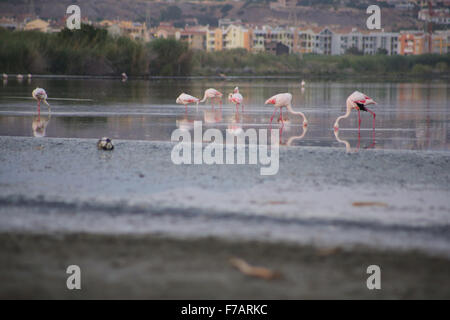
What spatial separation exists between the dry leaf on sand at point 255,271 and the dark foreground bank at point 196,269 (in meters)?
0.05

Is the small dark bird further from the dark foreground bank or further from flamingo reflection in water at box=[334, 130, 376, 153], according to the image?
the dark foreground bank

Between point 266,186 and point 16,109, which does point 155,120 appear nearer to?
point 16,109

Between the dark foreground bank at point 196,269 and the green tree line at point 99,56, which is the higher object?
the green tree line at point 99,56

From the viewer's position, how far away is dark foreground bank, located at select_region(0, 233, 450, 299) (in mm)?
4504

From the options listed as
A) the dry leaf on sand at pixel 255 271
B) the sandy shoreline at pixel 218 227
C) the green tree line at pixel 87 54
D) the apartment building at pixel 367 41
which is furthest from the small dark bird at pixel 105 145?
the apartment building at pixel 367 41

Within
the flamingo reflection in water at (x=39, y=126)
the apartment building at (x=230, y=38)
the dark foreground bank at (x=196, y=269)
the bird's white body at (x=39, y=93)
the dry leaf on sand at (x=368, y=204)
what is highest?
the apartment building at (x=230, y=38)

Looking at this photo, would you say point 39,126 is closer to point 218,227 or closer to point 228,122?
point 228,122

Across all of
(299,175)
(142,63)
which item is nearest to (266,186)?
(299,175)

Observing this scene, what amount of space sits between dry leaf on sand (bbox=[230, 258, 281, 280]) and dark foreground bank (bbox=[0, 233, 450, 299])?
0.16 feet

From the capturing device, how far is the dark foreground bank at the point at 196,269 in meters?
4.50

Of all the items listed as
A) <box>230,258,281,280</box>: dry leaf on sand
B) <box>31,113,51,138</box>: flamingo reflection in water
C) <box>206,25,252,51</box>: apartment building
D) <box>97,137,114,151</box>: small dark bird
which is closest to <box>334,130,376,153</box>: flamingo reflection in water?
<box>97,137,114,151</box>: small dark bird

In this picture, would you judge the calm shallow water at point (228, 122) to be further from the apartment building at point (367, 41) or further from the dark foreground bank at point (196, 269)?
the apartment building at point (367, 41)

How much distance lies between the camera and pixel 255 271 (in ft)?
15.9

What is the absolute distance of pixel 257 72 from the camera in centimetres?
8075
